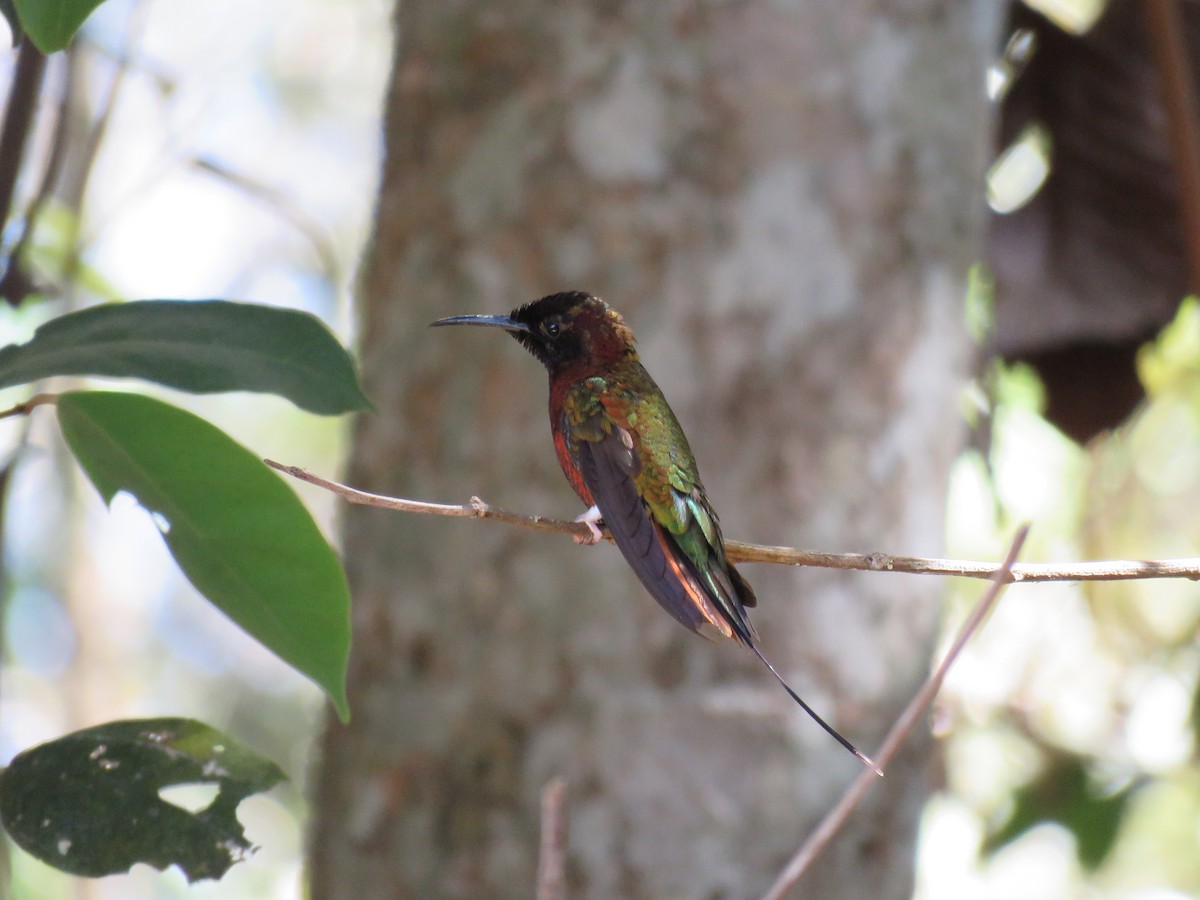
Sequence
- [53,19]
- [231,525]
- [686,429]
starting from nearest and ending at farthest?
[53,19]
[231,525]
[686,429]

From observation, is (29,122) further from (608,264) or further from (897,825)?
(897,825)

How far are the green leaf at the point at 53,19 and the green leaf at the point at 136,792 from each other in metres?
0.71

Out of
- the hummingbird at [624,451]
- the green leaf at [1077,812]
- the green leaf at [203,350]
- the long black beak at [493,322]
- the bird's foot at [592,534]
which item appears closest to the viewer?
the green leaf at [203,350]

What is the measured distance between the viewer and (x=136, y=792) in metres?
1.37

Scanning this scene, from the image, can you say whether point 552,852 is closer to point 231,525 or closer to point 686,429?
point 231,525

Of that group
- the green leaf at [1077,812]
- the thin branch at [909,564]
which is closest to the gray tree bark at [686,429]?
the green leaf at [1077,812]

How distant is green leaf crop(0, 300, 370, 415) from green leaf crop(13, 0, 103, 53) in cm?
29

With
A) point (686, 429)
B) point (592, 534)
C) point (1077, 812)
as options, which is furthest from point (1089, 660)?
point (592, 534)

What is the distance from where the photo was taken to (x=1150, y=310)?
4020 mm

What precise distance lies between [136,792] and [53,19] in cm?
79

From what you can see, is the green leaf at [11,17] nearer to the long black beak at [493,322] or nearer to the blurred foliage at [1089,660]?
the long black beak at [493,322]

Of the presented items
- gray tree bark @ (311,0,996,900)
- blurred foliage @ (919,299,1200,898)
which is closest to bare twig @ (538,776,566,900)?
gray tree bark @ (311,0,996,900)

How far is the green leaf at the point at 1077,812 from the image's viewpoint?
4.30 meters

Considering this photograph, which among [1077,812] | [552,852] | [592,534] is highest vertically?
[1077,812]
